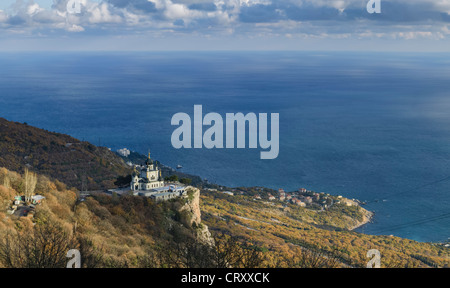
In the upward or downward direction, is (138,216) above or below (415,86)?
above

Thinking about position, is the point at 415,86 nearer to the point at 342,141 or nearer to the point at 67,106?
the point at 342,141

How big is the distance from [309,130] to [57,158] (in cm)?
5929

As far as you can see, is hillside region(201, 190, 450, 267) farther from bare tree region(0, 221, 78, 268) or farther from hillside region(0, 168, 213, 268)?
bare tree region(0, 221, 78, 268)

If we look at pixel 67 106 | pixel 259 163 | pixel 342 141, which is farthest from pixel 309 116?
pixel 67 106

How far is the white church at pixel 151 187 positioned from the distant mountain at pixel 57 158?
8125 mm

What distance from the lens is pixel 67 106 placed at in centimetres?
11462

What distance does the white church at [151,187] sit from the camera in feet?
87.9

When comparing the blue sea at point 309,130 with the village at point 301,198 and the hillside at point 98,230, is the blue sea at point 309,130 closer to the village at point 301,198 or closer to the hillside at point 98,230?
the village at point 301,198

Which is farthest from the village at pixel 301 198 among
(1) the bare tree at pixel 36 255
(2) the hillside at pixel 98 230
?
(1) the bare tree at pixel 36 255

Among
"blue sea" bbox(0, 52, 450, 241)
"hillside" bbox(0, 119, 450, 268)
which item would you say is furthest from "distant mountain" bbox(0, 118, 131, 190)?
"blue sea" bbox(0, 52, 450, 241)

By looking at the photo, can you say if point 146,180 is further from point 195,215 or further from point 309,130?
point 309,130
